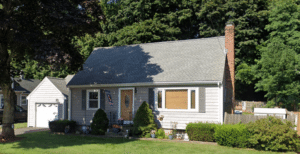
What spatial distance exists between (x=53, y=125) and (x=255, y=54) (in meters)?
24.1

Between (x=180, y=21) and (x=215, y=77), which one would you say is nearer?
(x=215, y=77)

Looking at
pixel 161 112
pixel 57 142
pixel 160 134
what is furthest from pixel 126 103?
pixel 57 142

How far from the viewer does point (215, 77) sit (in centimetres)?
1383

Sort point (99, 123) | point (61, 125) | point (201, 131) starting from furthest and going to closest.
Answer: point (61, 125) → point (99, 123) → point (201, 131)

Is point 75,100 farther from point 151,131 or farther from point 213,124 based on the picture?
point 213,124

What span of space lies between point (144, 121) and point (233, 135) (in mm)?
4914

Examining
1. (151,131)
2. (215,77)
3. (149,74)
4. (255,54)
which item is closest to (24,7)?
(149,74)

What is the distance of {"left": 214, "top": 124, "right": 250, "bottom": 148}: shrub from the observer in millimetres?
11656

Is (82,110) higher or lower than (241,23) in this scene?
lower

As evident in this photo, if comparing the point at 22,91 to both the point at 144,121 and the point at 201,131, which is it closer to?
the point at 144,121

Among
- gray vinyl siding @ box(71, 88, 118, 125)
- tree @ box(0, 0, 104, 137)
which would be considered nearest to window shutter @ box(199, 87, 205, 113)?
gray vinyl siding @ box(71, 88, 118, 125)

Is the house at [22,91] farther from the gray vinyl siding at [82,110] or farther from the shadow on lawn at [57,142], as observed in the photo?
the shadow on lawn at [57,142]

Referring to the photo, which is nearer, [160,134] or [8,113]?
[8,113]

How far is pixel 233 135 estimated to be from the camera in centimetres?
1180
